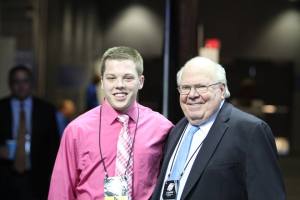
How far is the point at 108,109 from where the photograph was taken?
321cm

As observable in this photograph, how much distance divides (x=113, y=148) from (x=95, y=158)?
0.32 ft

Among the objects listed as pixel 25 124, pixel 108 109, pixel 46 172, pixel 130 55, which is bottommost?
pixel 46 172

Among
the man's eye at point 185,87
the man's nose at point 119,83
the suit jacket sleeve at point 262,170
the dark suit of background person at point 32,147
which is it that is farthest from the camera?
the dark suit of background person at point 32,147

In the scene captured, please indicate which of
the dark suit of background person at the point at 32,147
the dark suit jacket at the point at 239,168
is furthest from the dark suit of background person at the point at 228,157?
the dark suit of background person at the point at 32,147

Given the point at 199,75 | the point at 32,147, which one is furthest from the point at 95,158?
the point at 32,147

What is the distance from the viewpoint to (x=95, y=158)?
10.2ft

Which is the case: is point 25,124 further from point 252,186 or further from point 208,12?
point 208,12

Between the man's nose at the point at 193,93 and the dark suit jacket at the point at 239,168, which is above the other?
the man's nose at the point at 193,93

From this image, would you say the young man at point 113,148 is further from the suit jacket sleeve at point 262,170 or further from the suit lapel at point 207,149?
the suit jacket sleeve at point 262,170

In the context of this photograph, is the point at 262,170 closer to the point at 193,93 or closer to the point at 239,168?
the point at 239,168

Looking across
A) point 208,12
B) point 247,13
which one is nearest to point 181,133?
point 208,12

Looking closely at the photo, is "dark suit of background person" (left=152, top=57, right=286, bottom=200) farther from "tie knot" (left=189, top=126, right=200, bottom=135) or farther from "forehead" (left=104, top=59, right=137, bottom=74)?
"forehead" (left=104, top=59, right=137, bottom=74)

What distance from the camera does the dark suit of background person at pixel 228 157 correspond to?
2.85m

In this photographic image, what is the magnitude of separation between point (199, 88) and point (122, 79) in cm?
38
